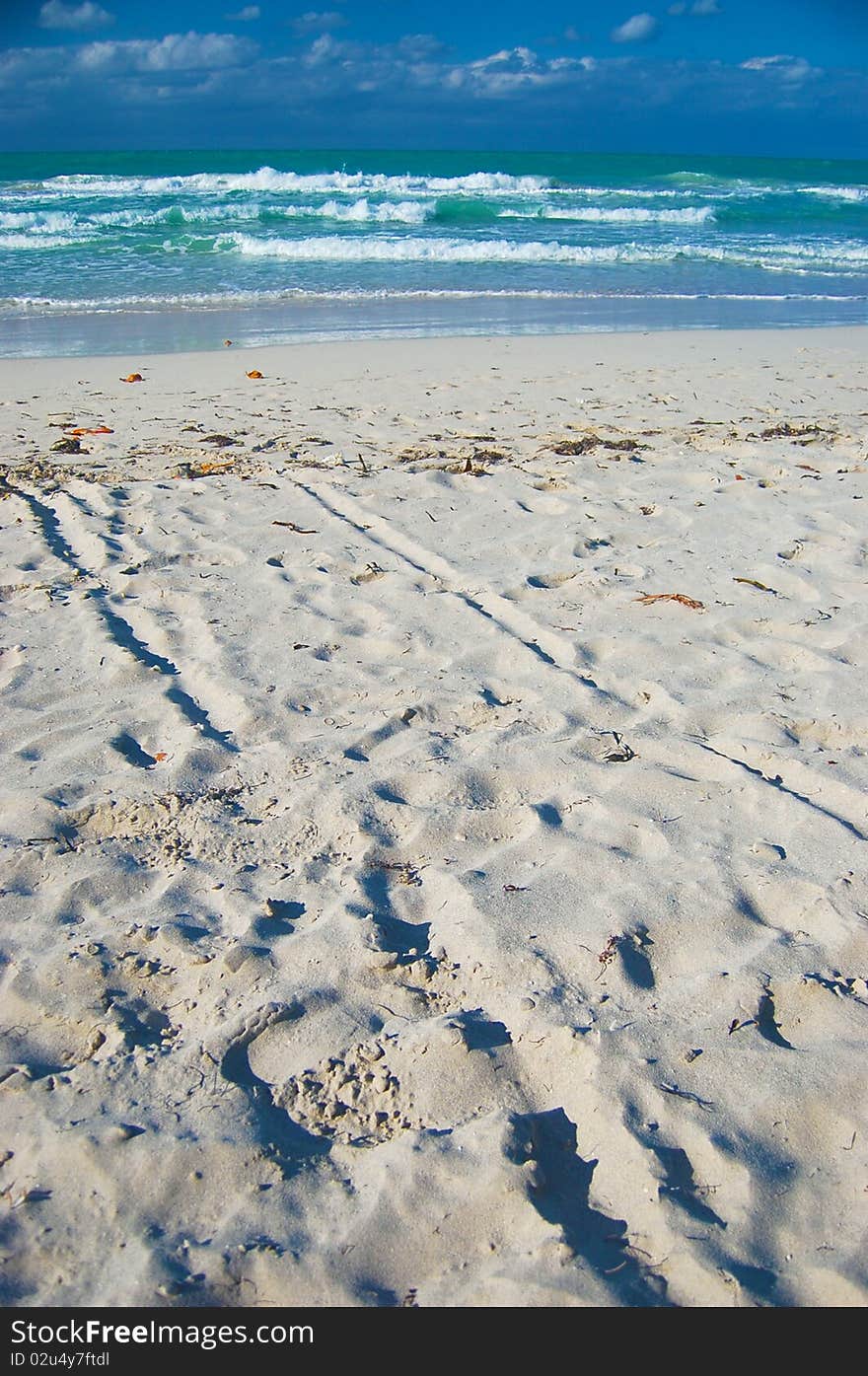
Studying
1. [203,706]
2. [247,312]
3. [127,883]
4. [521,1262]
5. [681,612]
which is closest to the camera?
[521,1262]

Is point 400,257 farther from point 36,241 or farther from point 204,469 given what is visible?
point 204,469

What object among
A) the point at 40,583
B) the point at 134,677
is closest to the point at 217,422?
the point at 40,583

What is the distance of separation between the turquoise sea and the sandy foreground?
706cm

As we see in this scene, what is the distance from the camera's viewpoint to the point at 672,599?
12.6 feet

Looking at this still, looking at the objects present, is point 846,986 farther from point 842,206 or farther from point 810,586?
point 842,206

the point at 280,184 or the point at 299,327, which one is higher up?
the point at 280,184

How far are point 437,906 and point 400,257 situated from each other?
58.0ft

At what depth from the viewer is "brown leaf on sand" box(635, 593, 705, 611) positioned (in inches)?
149

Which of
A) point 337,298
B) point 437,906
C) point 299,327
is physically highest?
point 337,298

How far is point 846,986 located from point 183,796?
1599mm

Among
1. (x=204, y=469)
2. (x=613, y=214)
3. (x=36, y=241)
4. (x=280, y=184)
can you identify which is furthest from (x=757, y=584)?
(x=280, y=184)

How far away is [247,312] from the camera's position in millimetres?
12266

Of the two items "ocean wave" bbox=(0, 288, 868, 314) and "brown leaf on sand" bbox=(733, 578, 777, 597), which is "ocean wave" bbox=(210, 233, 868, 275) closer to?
"ocean wave" bbox=(0, 288, 868, 314)

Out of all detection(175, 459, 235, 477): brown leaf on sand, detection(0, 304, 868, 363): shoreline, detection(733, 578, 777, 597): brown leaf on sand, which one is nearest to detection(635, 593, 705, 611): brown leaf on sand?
detection(733, 578, 777, 597): brown leaf on sand
